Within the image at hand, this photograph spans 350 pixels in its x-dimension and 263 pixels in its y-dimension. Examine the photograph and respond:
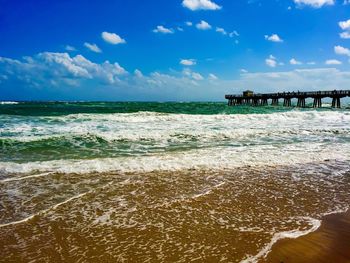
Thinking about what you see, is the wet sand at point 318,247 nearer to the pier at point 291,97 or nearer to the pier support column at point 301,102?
the pier at point 291,97

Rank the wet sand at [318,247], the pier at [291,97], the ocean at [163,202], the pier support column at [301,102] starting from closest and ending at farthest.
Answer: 1. the wet sand at [318,247]
2. the ocean at [163,202]
3. the pier at [291,97]
4. the pier support column at [301,102]

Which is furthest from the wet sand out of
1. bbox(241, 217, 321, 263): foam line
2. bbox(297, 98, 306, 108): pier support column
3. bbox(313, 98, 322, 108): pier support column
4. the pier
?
bbox(297, 98, 306, 108): pier support column

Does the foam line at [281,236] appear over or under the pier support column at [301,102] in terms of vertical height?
under

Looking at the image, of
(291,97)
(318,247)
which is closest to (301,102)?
(291,97)

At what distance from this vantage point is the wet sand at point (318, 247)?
12.6ft

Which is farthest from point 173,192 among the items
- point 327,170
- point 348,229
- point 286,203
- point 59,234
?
point 327,170

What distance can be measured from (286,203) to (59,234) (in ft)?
12.4

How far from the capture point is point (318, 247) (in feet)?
13.5

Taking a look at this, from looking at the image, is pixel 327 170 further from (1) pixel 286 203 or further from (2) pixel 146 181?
(2) pixel 146 181

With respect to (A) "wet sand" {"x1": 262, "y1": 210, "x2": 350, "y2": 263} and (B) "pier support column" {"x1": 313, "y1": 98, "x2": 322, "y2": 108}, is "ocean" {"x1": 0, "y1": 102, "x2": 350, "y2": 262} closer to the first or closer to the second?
(A) "wet sand" {"x1": 262, "y1": 210, "x2": 350, "y2": 263}

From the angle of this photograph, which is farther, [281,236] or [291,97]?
[291,97]

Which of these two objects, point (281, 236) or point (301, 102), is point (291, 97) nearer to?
point (301, 102)

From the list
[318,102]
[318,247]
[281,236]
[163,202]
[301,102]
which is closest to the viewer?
[318,247]

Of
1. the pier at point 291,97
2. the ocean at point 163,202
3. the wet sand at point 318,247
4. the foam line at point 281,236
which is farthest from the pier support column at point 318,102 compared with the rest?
the wet sand at point 318,247
